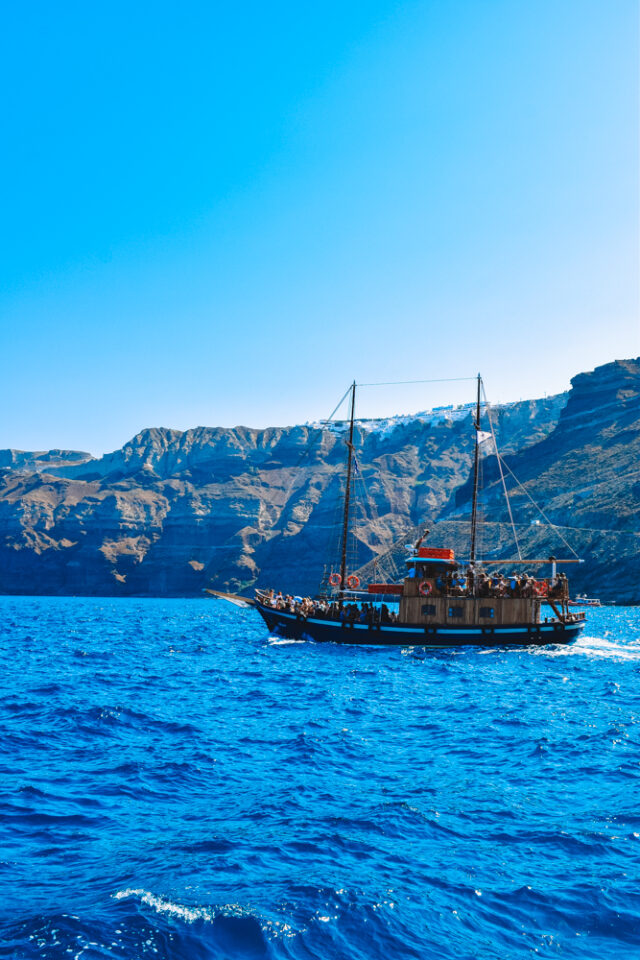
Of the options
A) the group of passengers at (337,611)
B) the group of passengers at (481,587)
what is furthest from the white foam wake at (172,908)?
the group of passengers at (481,587)

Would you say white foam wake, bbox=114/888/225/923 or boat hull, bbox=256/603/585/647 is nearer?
white foam wake, bbox=114/888/225/923

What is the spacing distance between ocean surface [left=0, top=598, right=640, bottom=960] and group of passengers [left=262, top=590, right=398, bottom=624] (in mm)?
23213

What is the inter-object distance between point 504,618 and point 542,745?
34.2m

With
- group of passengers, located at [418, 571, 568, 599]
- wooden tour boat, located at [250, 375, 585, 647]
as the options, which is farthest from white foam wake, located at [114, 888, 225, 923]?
group of passengers, located at [418, 571, 568, 599]

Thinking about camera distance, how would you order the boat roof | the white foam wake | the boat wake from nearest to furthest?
the white foam wake < the boat wake < the boat roof

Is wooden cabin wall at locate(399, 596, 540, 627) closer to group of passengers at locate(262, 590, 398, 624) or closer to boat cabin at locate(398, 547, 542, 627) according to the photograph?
boat cabin at locate(398, 547, 542, 627)

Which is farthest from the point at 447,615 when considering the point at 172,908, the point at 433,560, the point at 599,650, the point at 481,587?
the point at 172,908

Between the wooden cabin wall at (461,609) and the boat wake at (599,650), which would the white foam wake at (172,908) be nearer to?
the boat wake at (599,650)

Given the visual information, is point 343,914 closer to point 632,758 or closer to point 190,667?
point 632,758

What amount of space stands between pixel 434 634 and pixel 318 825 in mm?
39951

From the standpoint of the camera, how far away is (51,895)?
1080 cm

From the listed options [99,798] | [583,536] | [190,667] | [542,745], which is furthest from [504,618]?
[583,536]

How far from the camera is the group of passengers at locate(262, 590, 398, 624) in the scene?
176ft

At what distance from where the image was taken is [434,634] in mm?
52688
